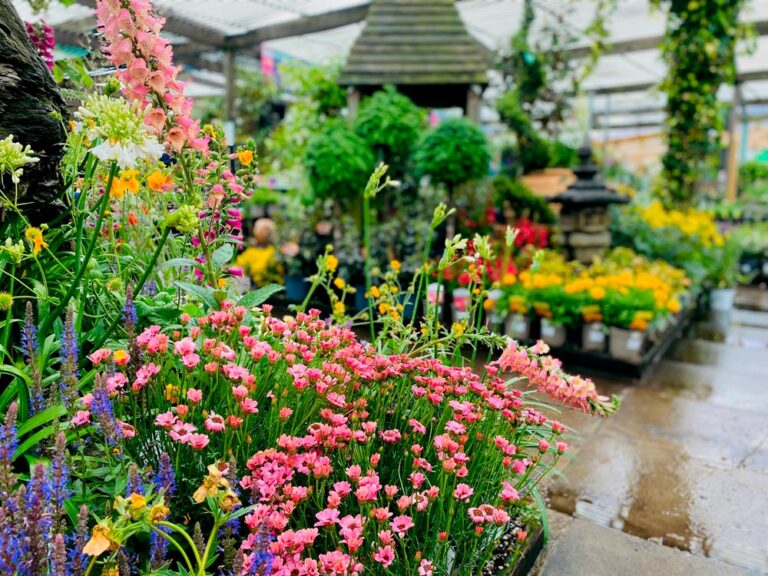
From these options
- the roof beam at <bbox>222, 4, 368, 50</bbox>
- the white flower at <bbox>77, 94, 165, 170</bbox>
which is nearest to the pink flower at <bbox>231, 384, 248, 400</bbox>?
the white flower at <bbox>77, 94, 165, 170</bbox>

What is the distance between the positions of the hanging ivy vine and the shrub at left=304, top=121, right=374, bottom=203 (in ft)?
11.7

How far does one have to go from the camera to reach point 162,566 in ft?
3.22

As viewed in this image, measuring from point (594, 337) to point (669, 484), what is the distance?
174 centimetres

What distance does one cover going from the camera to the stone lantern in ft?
16.2

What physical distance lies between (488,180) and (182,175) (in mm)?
4839

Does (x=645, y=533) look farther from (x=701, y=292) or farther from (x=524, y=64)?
(x=524, y=64)

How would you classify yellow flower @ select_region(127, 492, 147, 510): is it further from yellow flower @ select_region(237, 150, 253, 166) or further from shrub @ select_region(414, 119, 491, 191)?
shrub @ select_region(414, 119, 491, 191)

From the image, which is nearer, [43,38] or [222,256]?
[222,256]

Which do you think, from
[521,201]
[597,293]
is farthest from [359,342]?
[521,201]

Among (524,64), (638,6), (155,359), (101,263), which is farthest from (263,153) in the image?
(155,359)

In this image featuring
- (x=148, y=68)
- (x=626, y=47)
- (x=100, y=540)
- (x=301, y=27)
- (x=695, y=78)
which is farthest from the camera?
(x=626, y=47)

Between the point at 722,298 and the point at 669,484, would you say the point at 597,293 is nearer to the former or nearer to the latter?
the point at 669,484

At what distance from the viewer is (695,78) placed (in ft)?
20.3

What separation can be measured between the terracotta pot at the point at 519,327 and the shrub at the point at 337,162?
1.76 meters
